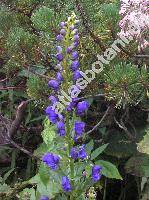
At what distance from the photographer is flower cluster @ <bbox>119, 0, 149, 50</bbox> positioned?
6.18ft

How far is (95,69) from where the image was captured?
214 cm

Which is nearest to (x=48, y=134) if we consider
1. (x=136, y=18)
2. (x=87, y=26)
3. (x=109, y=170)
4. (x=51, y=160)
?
(x=51, y=160)

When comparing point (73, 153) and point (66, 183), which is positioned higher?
point (73, 153)

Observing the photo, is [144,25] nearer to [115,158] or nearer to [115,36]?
[115,36]

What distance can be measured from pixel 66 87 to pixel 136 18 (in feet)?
1.49

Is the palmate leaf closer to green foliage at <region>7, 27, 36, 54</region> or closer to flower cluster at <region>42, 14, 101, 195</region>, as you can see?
flower cluster at <region>42, 14, 101, 195</region>

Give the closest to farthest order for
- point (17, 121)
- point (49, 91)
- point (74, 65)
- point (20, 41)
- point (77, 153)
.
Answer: point (74, 65)
point (77, 153)
point (20, 41)
point (49, 91)
point (17, 121)

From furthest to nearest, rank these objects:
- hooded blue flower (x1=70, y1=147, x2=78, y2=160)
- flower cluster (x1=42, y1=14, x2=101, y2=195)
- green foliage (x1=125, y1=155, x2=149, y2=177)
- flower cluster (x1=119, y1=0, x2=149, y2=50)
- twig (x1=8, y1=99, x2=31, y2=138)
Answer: twig (x1=8, y1=99, x2=31, y2=138)
green foliage (x1=125, y1=155, x2=149, y2=177)
flower cluster (x1=119, y1=0, x2=149, y2=50)
hooded blue flower (x1=70, y1=147, x2=78, y2=160)
flower cluster (x1=42, y1=14, x2=101, y2=195)

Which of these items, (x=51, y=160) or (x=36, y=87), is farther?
(x=36, y=87)

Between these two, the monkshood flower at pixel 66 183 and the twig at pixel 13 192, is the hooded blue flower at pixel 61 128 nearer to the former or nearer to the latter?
the monkshood flower at pixel 66 183

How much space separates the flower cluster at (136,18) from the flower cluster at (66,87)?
0.27 meters

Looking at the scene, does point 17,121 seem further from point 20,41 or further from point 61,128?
point 61,128

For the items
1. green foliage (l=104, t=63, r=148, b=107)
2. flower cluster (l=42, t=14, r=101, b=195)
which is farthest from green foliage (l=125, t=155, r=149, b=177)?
flower cluster (l=42, t=14, r=101, b=195)

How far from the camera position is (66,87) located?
1.67m
